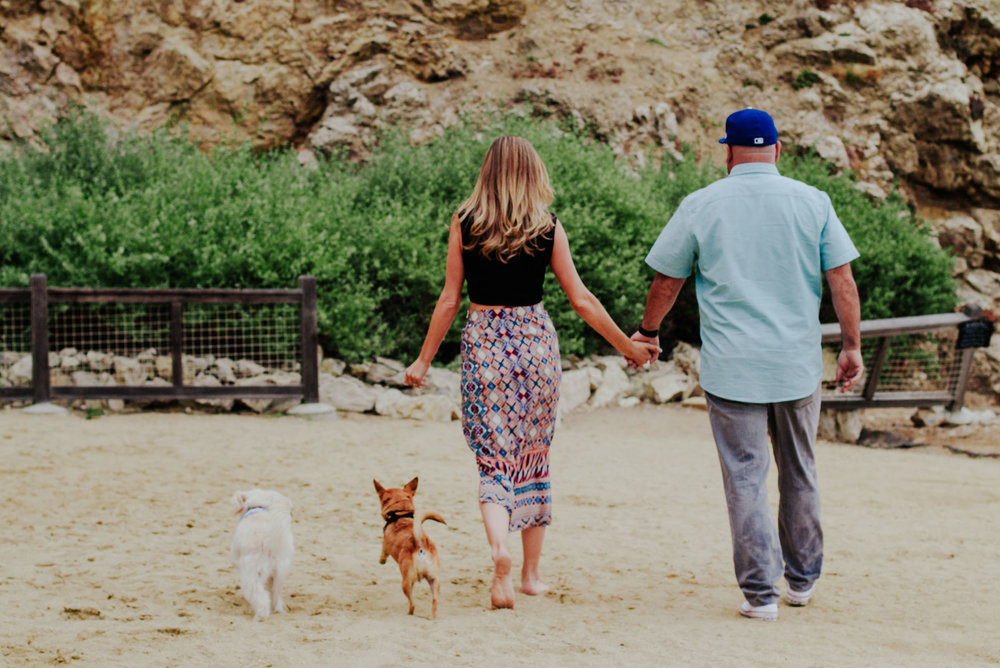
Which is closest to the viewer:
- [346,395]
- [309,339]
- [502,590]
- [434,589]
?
[434,589]

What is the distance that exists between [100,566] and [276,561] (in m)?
1.39

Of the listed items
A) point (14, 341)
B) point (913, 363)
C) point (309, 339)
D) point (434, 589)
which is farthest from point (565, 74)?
point (434, 589)

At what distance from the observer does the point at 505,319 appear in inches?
154

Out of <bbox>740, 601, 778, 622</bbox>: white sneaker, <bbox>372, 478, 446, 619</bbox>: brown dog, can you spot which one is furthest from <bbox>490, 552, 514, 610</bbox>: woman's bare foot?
<bbox>740, 601, 778, 622</bbox>: white sneaker

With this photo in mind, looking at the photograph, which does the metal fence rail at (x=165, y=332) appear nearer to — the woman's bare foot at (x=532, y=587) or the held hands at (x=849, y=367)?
the woman's bare foot at (x=532, y=587)

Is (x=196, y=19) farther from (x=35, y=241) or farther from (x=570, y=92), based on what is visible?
(x=35, y=241)

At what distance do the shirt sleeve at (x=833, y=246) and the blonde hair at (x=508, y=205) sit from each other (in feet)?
3.63

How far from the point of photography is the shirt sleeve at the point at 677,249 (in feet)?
12.9

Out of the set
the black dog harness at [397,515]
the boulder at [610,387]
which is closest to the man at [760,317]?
the black dog harness at [397,515]

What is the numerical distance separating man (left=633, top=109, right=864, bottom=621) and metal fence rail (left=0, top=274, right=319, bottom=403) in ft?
23.3

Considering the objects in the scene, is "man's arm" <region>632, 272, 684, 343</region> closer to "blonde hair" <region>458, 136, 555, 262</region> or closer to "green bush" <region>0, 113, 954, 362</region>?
"blonde hair" <region>458, 136, 555, 262</region>

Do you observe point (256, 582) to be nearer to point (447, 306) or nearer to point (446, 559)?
point (447, 306)

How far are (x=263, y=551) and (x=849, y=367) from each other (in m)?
2.51

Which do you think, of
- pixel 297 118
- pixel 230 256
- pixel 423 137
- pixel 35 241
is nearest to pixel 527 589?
pixel 230 256
